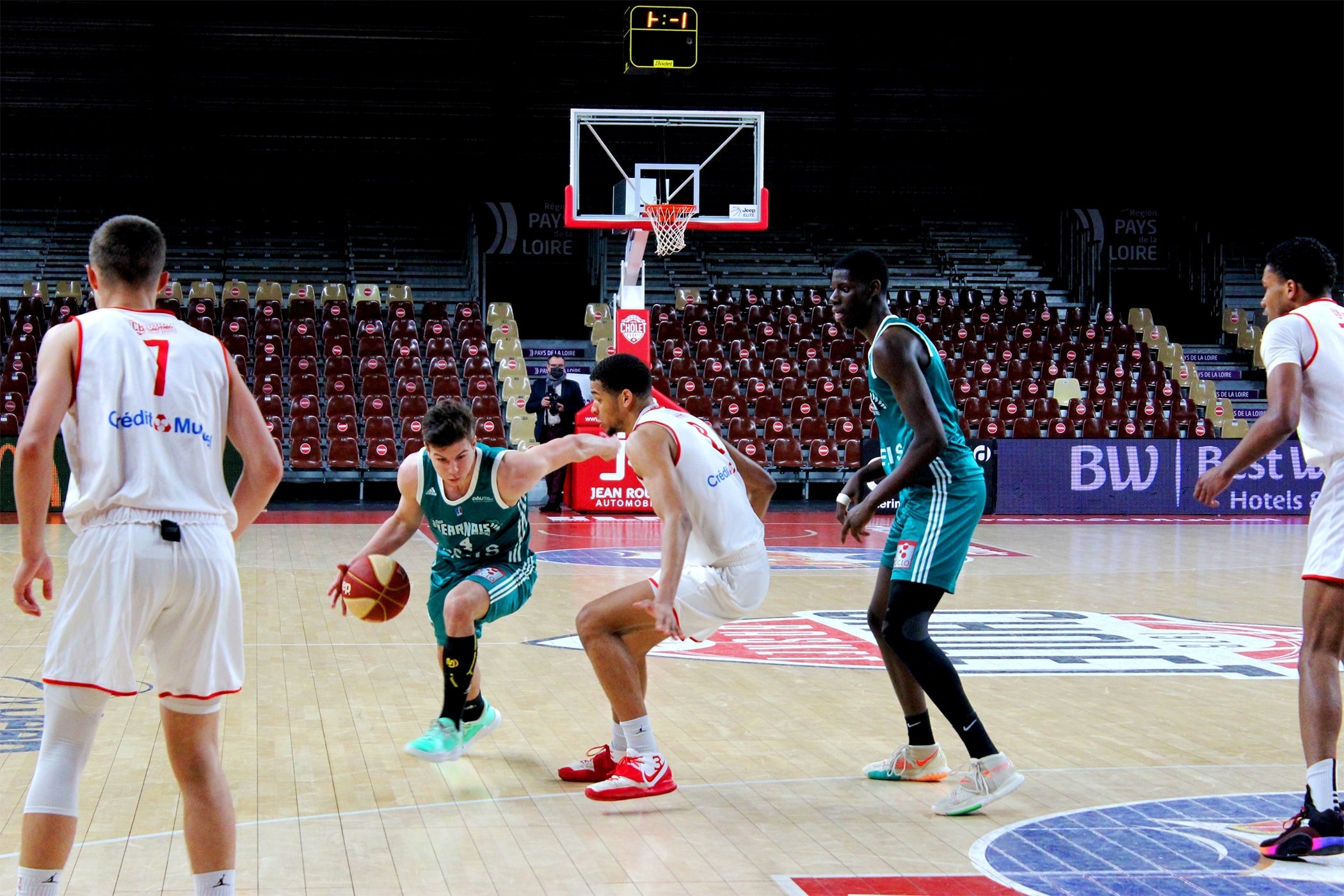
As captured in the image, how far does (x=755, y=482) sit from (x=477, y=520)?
43.5 inches

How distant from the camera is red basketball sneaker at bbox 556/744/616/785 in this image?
5.05 metres

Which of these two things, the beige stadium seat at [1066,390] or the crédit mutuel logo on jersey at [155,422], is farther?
the beige stadium seat at [1066,390]

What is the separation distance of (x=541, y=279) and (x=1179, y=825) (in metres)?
22.3

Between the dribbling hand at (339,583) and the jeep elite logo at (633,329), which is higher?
the jeep elite logo at (633,329)

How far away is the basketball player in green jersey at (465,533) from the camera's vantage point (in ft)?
17.4

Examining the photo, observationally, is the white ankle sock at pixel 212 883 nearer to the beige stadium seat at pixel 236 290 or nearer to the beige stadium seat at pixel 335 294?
the beige stadium seat at pixel 236 290

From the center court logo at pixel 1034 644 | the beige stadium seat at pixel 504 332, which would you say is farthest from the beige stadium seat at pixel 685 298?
the center court logo at pixel 1034 644

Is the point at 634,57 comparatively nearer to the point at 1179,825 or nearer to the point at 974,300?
the point at 974,300

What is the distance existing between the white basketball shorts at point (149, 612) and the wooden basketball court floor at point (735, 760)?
2.84ft

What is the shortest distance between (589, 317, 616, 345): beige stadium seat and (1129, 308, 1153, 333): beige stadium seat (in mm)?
8996

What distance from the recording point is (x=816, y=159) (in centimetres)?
2695

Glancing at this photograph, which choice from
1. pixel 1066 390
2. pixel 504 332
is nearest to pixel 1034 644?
pixel 1066 390

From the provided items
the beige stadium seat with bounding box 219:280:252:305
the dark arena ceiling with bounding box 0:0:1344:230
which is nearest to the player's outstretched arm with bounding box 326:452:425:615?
the beige stadium seat with bounding box 219:280:252:305

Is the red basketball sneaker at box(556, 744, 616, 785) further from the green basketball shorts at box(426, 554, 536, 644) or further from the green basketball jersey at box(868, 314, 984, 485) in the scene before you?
the green basketball jersey at box(868, 314, 984, 485)
